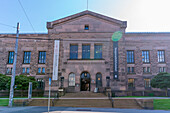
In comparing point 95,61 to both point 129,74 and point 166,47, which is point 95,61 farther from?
point 166,47

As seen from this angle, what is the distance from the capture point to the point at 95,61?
88.4 ft

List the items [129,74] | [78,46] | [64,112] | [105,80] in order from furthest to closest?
[129,74] < [78,46] < [105,80] < [64,112]

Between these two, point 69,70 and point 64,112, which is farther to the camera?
point 69,70

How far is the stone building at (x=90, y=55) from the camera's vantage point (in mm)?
26609

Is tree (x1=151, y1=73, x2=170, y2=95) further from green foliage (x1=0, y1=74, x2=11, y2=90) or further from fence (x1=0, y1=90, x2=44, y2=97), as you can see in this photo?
green foliage (x1=0, y1=74, x2=11, y2=90)

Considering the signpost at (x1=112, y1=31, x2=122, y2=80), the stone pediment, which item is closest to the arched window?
the signpost at (x1=112, y1=31, x2=122, y2=80)

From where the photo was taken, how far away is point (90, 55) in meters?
27.5

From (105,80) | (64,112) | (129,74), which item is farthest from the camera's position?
(129,74)

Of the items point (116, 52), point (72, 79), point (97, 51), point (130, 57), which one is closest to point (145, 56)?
point (130, 57)

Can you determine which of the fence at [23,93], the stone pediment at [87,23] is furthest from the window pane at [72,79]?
the stone pediment at [87,23]

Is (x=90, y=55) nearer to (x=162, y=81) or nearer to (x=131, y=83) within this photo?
(x=131, y=83)

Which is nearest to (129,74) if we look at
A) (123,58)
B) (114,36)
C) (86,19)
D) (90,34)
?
(123,58)

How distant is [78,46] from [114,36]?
7136 mm

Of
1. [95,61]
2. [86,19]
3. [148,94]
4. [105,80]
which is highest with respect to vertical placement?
[86,19]
